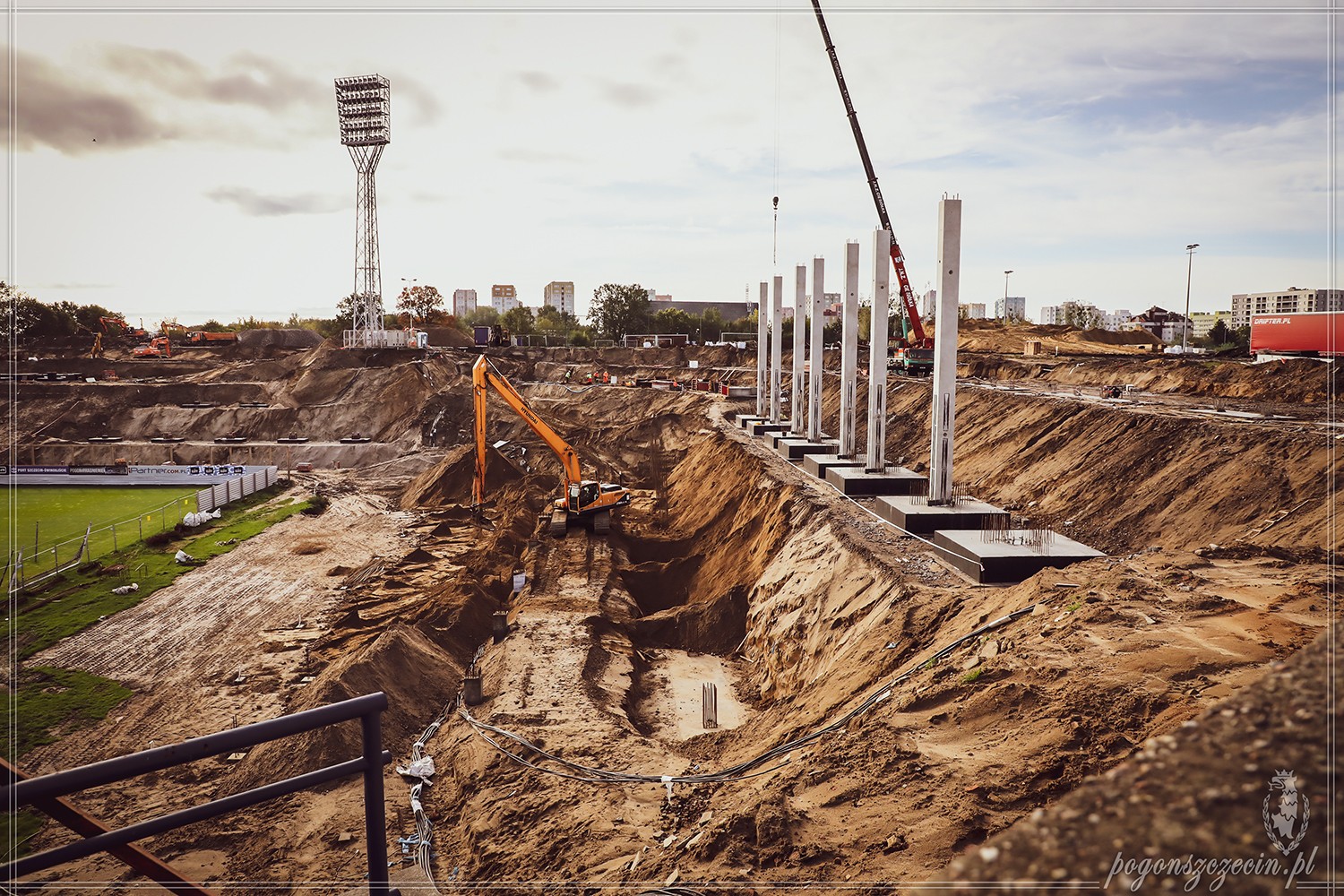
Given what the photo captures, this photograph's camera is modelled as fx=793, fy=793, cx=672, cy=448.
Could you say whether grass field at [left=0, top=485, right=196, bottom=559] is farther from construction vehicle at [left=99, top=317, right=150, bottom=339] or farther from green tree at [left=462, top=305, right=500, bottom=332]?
green tree at [left=462, top=305, right=500, bottom=332]

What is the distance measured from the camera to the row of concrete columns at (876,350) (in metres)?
17.4

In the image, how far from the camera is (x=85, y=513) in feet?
116

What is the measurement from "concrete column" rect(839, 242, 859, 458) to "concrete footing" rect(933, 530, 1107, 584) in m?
9.73

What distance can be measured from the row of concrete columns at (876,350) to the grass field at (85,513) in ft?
85.9

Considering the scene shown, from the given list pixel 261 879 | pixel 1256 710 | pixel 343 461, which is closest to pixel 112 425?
pixel 343 461

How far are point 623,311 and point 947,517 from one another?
85.3 metres

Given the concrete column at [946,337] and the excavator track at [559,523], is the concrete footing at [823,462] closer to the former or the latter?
the concrete column at [946,337]

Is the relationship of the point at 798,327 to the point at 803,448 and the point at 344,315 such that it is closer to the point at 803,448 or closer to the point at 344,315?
the point at 803,448

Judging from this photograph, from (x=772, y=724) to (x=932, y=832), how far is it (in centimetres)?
561

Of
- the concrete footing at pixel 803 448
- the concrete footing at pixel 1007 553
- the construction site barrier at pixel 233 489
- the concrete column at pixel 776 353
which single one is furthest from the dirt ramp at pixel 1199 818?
the construction site barrier at pixel 233 489

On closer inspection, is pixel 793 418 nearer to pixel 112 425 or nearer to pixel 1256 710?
pixel 1256 710

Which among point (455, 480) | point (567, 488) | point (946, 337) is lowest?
point (455, 480)

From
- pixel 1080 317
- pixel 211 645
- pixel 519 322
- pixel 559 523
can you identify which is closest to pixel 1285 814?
pixel 211 645

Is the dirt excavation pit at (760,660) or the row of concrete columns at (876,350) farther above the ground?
the row of concrete columns at (876,350)
